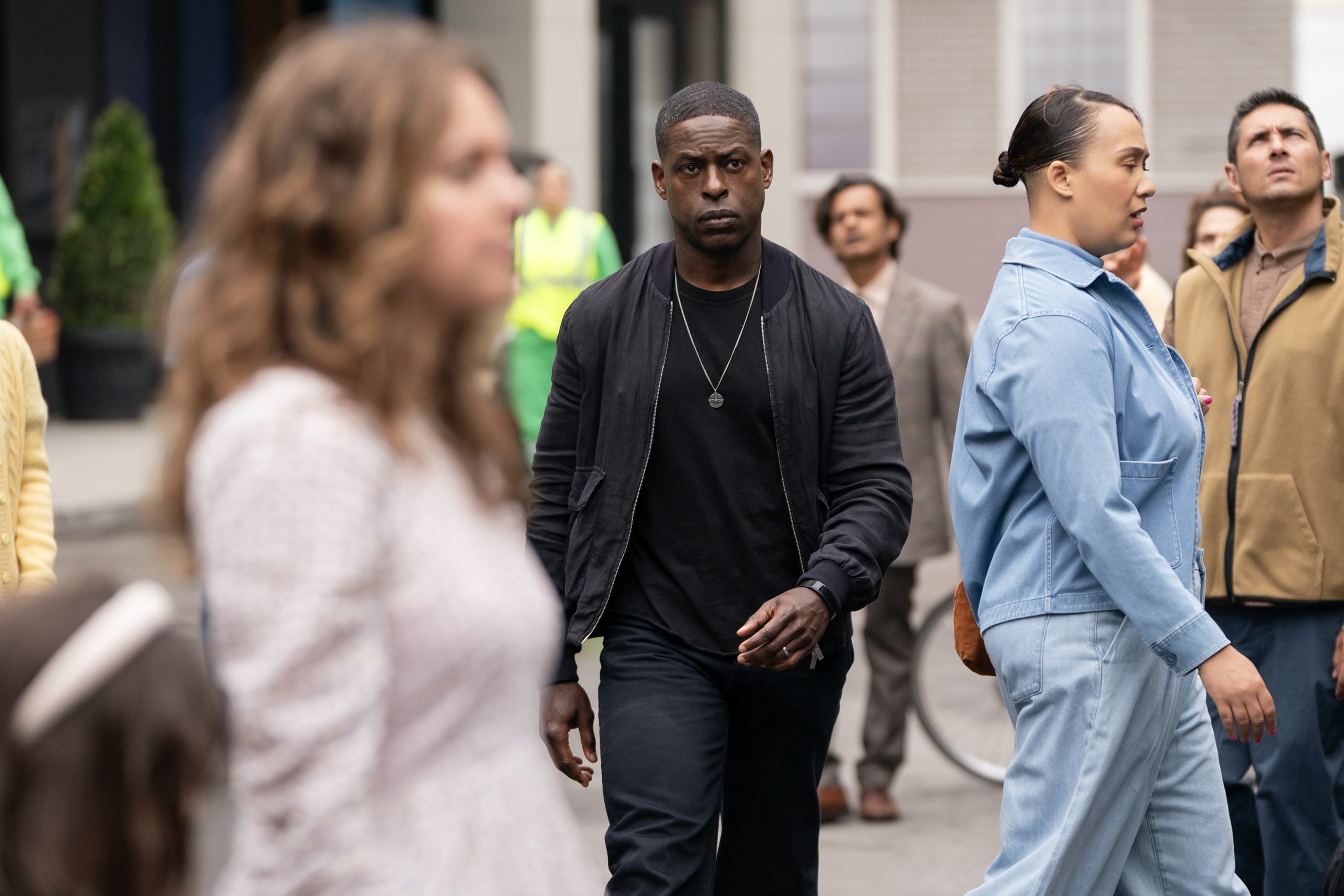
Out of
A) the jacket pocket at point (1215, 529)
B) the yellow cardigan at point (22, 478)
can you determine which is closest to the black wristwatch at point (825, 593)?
the jacket pocket at point (1215, 529)

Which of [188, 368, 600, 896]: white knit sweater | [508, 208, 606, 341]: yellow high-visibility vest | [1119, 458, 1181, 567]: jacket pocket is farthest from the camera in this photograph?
[508, 208, 606, 341]: yellow high-visibility vest

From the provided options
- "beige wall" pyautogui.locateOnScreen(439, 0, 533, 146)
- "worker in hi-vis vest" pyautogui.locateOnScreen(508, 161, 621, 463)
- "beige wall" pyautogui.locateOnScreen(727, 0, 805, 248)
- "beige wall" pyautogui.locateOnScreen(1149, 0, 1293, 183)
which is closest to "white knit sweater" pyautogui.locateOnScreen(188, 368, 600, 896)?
"worker in hi-vis vest" pyautogui.locateOnScreen(508, 161, 621, 463)

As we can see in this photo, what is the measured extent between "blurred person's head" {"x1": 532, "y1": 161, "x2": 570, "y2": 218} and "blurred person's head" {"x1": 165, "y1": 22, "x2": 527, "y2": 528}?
363 inches

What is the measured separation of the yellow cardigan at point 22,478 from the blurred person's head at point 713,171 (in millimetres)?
1617

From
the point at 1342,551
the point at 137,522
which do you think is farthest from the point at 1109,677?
the point at 137,522

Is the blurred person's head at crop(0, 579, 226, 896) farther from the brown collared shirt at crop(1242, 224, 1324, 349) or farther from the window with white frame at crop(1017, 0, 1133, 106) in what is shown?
the window with white frame at crop(1017, 0, 1133, 106)

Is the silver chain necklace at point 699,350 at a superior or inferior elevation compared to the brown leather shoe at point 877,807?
superior

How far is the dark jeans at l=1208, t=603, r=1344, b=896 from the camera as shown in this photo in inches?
182

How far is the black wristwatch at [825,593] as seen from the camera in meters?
3.76

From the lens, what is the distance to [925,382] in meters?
6.82

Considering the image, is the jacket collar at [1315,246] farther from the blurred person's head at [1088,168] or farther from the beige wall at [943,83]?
the beige wall at [943,83]

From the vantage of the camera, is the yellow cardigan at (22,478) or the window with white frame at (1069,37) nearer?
the yellow cardigan at (22,478)

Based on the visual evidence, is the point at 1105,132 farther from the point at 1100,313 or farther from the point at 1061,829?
the point at 1061,829

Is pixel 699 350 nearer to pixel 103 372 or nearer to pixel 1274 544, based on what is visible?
pixel 1274 544
